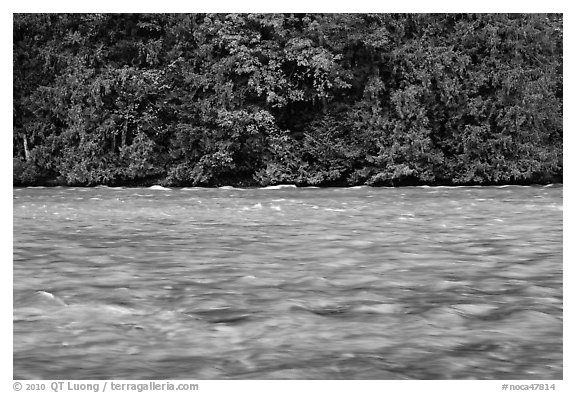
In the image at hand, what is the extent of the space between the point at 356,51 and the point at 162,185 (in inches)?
188

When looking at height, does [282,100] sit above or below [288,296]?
above

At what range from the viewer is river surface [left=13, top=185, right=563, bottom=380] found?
3281 millimetres

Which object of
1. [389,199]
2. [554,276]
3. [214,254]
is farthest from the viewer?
[389,199]

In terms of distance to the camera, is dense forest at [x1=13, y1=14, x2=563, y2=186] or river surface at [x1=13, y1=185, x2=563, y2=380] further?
dense forest at [x1=13, y1=14, x2=563, y2=186]

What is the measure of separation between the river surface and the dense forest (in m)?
6.61

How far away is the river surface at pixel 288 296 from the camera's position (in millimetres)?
3281

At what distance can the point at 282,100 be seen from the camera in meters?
15.8

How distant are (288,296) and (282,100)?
11410 millimetres

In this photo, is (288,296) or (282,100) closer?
(288,296)

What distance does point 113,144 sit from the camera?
1592 centimetres

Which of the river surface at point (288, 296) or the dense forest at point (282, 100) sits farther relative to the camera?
the dense forest at point (282, 100)

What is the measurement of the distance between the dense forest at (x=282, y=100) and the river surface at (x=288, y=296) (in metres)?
6.61
